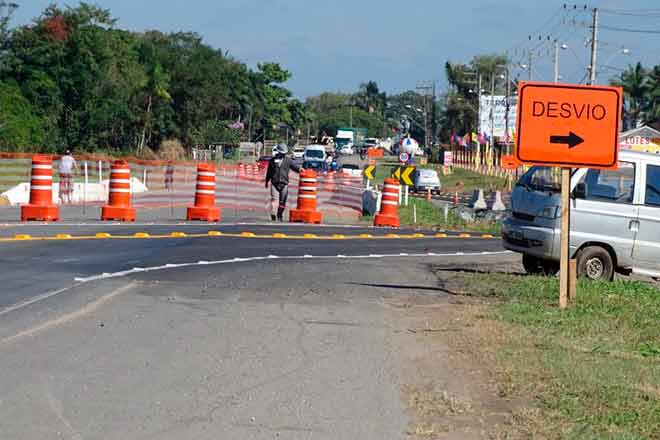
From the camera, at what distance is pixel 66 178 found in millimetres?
34438

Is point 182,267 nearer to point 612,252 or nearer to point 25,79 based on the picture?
point 612,252

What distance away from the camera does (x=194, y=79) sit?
91.9 meters

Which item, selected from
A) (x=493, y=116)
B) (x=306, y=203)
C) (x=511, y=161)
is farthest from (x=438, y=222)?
(x=493, y=116)

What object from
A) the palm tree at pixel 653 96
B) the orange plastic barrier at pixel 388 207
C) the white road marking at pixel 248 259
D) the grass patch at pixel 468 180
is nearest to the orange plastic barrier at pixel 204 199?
the orange plastic barrier at pixel 388 207

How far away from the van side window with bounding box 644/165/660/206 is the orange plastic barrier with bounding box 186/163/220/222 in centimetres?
1241

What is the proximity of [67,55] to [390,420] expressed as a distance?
69849 mm

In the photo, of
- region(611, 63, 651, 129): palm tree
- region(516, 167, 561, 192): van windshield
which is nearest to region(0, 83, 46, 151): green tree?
region(516, 167, 561, 192): van windshield

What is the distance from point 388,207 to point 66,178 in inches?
412

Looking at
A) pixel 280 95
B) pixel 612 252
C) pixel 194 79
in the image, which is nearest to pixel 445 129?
pixel 280 95

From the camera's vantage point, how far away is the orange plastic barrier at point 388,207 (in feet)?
99.8

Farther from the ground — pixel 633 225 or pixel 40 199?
pixel 633 225

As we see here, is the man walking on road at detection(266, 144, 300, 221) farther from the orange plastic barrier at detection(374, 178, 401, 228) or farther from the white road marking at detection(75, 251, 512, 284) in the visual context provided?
the white road marking at detection(75, 251, 512, 284)

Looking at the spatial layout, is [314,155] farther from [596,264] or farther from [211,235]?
[596,264]

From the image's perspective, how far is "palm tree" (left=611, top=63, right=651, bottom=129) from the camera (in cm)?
11906
